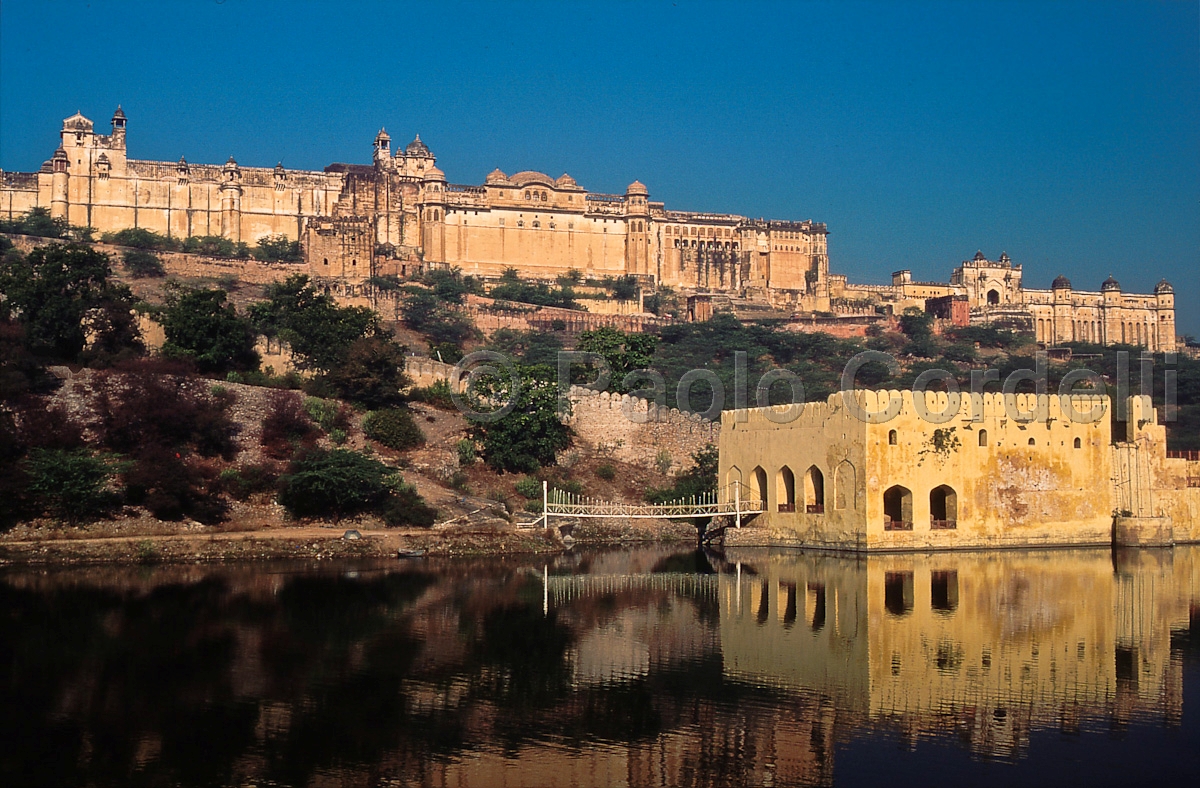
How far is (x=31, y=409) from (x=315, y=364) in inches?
357

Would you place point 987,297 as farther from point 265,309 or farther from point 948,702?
point 948,702

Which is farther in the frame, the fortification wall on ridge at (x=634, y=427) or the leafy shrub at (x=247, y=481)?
the fortification wall on ridge at (x=634, y=427)

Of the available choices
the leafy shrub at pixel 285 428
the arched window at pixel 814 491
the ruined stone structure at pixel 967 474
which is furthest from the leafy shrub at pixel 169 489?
the arched window at pixel 814 491

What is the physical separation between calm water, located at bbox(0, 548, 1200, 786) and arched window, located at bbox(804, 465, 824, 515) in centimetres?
387

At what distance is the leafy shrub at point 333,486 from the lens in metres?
22.9

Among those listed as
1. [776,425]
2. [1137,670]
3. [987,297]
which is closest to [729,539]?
[776,425]

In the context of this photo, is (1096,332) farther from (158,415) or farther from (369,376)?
(158,415)

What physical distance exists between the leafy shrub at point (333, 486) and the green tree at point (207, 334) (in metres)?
8.09

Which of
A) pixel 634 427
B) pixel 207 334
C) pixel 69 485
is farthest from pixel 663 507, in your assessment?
pixel 207 334

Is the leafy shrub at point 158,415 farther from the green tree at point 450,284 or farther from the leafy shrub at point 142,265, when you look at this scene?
the green tree at point 450,284

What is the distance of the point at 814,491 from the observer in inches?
925

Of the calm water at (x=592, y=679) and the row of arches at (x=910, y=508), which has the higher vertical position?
the row of arches at (x=910, y=508)

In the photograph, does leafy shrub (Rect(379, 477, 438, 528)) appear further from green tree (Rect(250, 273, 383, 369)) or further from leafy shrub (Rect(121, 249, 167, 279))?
leafy shrub (Rect(121, 249, 167, 279))

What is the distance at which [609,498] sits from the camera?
27.6m
